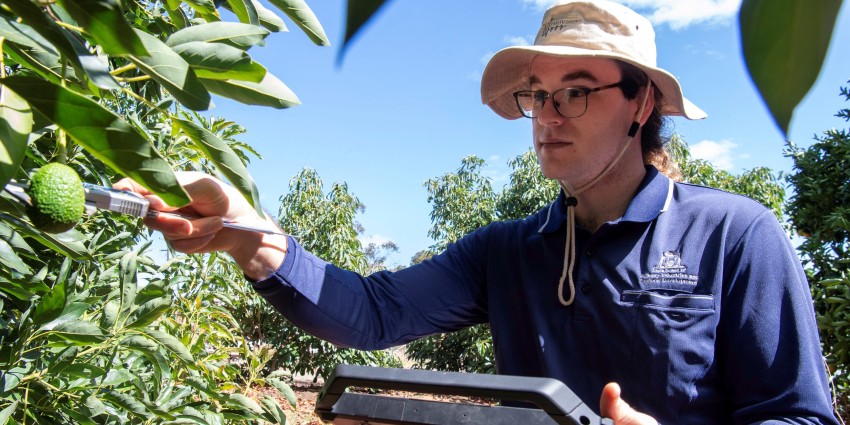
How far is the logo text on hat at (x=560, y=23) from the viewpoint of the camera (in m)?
1.66

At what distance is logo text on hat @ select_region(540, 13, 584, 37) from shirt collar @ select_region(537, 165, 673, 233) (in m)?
0.40

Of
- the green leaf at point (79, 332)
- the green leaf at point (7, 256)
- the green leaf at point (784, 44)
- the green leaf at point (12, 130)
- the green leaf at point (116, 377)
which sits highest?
the green leaf at point (784, 44)

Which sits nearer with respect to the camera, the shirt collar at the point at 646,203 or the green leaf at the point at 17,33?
the green leaf at the point at 17,33

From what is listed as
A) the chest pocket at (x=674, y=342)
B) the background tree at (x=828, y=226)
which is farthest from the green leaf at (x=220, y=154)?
the background tree at (x=828, y=226)

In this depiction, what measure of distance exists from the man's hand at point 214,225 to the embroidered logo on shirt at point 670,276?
0.77 metres

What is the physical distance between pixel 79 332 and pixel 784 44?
4.52 ft

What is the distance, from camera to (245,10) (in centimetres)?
102

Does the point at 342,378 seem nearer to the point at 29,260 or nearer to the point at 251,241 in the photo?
the point at 251,241

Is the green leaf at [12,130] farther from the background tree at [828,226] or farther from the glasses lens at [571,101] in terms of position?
the background tree at [828,226]

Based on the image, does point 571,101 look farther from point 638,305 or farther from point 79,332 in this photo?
point 79,332

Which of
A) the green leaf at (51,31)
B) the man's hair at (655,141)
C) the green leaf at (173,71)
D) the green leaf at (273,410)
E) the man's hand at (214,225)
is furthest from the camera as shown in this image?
the green leaf at (273,410)

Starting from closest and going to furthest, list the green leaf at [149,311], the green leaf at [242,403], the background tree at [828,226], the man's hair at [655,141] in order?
1. the green leaf at [149,311]
2. the man's hair at [655,141]
3. the green leaf at [242,403]
4. the background tree at [828,226]

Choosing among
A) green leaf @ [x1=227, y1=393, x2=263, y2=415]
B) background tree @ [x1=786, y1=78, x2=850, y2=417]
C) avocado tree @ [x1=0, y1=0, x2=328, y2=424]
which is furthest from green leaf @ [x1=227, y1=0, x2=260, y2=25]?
background tree @ [x1=786, y1=78, x2=850, y2=417]

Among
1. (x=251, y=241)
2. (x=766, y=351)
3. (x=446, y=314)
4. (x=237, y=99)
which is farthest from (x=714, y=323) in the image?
(x=237, y=99)
